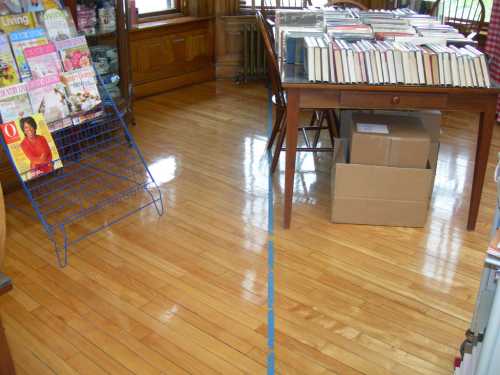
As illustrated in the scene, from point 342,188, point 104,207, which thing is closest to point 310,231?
point 342,188

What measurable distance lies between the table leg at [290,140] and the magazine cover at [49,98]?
3.72 ft

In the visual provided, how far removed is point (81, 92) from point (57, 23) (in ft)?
1.18

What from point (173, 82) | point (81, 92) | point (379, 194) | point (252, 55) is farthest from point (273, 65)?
point (252, 55)

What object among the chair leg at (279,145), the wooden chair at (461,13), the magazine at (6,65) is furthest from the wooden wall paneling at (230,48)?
the magazine at (6,65)

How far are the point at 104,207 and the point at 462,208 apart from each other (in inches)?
80.4

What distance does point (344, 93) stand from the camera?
9.19 ft

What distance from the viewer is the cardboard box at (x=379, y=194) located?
2.96m

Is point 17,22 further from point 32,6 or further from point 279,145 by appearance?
point 279,145

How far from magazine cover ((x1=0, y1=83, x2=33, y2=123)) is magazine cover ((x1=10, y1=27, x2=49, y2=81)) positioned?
77 mm

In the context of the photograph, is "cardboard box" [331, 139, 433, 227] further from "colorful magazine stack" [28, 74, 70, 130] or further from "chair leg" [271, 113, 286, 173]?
"colorful magazine stack" [28, 74, 70, 130]

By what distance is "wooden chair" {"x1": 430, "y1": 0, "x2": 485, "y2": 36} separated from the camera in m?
4.87

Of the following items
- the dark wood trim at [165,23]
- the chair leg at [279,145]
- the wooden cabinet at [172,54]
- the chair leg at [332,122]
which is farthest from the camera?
the wooden cabinet at [172,54]

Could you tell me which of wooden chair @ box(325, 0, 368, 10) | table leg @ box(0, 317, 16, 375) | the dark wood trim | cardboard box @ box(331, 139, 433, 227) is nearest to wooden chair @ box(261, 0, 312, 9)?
the dark wood trim

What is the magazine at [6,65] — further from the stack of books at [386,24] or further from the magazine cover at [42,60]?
the stack of books at [386,24]
